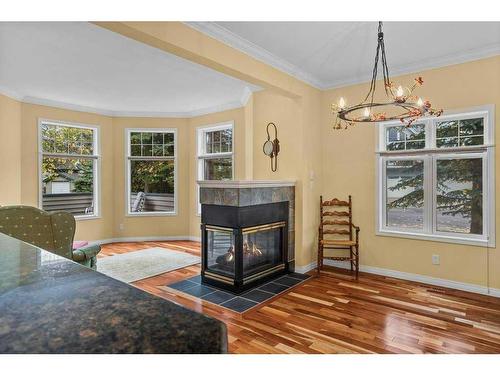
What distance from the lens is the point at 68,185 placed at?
622 centimetres

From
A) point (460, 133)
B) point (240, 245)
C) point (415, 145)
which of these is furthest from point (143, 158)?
point (460, 133)

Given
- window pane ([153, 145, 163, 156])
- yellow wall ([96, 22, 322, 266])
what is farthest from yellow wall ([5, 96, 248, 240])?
yellow wall ([96, 22, 322, 266])

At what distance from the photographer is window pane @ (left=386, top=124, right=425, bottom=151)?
163 inches

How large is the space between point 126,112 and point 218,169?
2.34m

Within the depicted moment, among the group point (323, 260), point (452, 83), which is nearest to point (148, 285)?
point (323, 260)

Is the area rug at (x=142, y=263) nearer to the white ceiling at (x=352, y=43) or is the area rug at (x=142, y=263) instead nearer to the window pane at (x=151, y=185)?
the window pane at (x=151, y=185)

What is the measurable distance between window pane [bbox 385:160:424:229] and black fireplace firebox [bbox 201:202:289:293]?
1.58 m

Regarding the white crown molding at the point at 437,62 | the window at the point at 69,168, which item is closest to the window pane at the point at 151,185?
the window at the point at 69,168

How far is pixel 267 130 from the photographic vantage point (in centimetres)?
487

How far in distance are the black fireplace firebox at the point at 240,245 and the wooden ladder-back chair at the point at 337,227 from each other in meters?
0.67

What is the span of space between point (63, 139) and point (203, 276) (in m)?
4.23

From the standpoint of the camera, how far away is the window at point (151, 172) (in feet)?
22.4

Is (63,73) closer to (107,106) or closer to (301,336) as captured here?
(107,106)

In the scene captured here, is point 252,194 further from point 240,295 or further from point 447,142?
point 447,142
